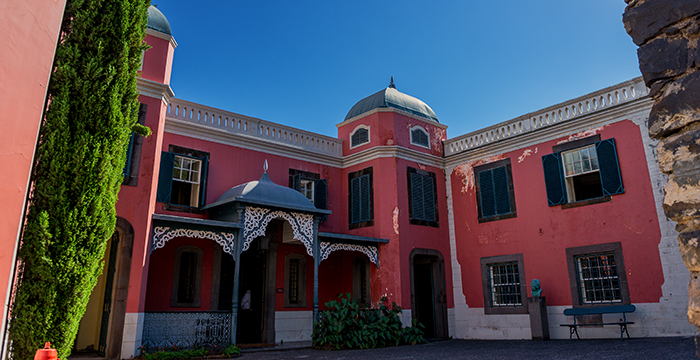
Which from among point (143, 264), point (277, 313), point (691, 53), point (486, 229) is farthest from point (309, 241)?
point (691, 53)

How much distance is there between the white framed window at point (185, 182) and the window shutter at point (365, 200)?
14.8 ft

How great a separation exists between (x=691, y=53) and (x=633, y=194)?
29.3 feet

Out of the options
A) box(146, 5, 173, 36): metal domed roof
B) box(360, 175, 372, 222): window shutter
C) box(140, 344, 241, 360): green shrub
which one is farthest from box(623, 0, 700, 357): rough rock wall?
box(360, 175, 372, 222): window shutter

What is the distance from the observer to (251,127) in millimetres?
12578

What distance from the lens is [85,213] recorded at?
215 inches

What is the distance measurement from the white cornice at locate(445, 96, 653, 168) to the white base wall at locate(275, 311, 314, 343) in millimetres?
6088

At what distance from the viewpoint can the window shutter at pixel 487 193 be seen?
12.9 metres

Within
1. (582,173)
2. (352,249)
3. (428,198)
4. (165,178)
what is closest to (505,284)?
(428,198)

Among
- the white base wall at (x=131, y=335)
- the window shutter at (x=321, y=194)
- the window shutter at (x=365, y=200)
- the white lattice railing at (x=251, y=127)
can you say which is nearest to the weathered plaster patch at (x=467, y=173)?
the window shutter at (x=365, y=200)

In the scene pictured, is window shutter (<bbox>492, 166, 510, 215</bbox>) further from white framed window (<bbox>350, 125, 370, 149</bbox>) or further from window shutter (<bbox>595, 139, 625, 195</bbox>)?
white framed window (<bbox>350, 125, 370, 149</bbox>)

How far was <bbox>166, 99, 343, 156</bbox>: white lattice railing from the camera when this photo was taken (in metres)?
11.5

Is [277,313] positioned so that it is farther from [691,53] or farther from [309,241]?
[691,53]

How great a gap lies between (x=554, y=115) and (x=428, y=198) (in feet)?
13.1

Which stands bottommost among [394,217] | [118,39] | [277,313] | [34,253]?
[277,313]
